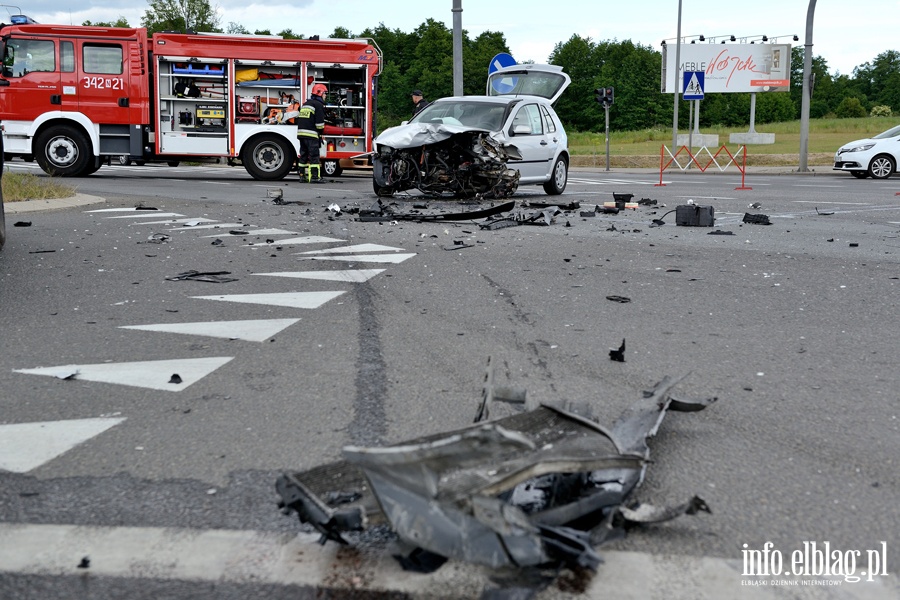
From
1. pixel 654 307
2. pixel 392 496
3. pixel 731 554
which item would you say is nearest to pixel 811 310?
pixel 654 307

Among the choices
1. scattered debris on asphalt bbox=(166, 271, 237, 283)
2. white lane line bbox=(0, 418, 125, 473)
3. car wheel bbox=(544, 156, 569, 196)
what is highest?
car wheel bbox=(544, 156, 569, 196)

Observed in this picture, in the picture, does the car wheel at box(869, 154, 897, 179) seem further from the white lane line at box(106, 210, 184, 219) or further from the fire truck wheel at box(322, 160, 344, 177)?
the white lane line at box(106, 210, 184, 219)

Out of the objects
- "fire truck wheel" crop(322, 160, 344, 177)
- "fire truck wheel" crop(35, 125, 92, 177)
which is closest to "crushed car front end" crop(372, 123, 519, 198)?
"fire truck wheel" crop(322, 160, 344, 177)

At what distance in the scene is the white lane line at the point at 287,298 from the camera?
670cm

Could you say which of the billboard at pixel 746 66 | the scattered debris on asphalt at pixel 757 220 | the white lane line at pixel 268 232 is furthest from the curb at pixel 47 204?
the billboard at pixel 746 66

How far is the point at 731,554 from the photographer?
109 inches

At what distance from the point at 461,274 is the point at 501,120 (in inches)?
339

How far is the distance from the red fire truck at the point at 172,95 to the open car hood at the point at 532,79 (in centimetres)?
501

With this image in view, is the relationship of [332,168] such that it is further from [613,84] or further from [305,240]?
[613,84]

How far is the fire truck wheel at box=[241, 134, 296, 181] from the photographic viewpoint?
21.5 metres

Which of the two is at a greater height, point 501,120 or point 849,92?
point 849,92

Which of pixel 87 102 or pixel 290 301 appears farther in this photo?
pixel 87 102

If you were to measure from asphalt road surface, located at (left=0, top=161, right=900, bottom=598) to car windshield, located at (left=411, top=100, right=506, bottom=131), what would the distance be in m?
5.71

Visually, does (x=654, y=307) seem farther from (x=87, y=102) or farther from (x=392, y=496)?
(x=87, y=102)
